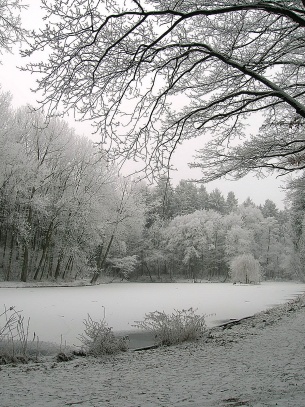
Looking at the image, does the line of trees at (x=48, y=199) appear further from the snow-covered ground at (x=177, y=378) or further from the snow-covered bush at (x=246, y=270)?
the snow-covered ground at (x=177, y=378)

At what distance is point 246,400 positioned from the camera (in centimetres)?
275

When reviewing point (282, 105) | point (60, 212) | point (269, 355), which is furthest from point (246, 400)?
point (60, 212)

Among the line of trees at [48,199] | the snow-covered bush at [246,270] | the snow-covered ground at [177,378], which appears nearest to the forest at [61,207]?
the line of trees at [48,199]

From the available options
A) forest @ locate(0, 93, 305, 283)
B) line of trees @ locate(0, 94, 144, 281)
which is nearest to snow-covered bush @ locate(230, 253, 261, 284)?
forest @ locate(0, 93, 305, 283)

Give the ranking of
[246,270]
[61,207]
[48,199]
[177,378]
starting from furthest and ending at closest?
[246,270]
[61,207]
[48,199]
[177,378]

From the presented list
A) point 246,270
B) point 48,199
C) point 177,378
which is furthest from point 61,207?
point 177,378

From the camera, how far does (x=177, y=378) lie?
3770mm

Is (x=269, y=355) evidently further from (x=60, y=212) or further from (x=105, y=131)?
(x=60, y=212)

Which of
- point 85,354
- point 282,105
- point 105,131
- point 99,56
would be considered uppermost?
point 282,105

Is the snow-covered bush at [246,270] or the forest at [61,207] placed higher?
the forest at [61,207]

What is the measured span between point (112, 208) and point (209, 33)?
76.8ft

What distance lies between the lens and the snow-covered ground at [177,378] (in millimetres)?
2945

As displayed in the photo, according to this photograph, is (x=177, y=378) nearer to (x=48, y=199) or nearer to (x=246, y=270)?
(x=48, y=199)

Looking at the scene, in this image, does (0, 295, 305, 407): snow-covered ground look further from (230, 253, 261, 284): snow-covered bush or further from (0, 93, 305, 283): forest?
(230, 253, 261, 284): snow-covered bush
